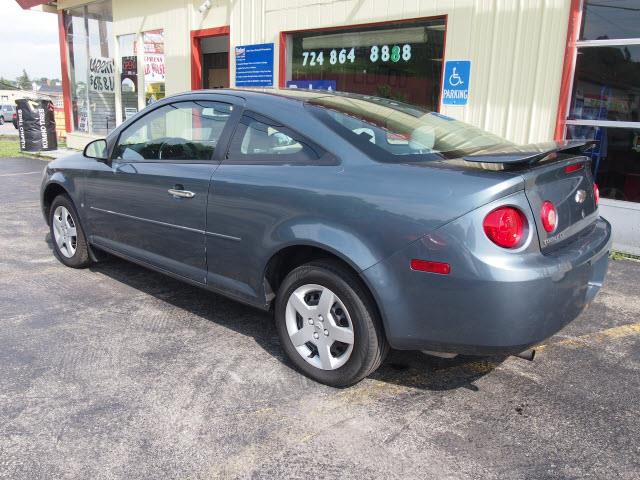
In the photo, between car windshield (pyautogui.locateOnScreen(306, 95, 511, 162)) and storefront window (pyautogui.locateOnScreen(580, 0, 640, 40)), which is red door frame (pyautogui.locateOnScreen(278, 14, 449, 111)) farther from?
car windshield (pyautogui.locateOnScreen(306, 95, 511, 162))

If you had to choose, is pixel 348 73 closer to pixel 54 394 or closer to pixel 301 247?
pixel 301 247

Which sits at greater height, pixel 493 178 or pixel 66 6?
pixel 66 6

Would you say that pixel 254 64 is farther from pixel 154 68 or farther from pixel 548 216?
pixel 548 216

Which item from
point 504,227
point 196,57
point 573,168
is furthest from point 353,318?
point 196,57

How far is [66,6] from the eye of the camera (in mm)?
15000

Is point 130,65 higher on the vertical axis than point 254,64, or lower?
higher

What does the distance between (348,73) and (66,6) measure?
34.2 ft

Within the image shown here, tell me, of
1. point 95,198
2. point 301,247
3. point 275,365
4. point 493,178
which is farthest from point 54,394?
point 493,178

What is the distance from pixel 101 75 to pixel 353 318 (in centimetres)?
1382

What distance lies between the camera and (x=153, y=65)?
12602 mm

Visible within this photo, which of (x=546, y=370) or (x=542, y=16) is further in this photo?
(x=542, y=16)

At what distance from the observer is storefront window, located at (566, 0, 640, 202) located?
19.3 ft

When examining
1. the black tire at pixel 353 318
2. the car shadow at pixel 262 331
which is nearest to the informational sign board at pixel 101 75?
the car shadow at pixel 262 331

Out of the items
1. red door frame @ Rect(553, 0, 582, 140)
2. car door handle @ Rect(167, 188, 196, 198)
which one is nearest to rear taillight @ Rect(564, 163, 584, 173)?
car door handle @ Rect(167, 188, 196, 198)
